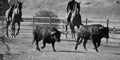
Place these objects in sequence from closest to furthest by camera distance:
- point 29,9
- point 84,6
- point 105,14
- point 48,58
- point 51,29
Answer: point 48,58 < point 51,29 < point 105,14 < point 84,6 < point 29,9

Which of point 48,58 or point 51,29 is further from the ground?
point 51,29

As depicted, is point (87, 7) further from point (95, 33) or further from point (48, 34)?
point (48, 34)

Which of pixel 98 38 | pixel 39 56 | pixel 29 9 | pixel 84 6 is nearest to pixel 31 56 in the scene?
pixel 39 56

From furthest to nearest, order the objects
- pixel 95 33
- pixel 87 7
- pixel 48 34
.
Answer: pixel 87 7 < pixel 95 33 < pixel 48 34

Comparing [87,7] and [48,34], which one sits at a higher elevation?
[48,34]

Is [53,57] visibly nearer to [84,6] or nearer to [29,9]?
[84,6]

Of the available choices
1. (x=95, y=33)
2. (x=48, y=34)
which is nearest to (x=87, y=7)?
(x=95, y=33)

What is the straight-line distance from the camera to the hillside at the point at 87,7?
7019 centimetres

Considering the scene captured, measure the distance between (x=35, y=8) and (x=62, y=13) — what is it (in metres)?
13.4

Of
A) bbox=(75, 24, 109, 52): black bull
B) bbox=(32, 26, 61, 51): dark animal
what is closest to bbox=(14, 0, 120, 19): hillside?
bbox=(75, 24, 109, 52): black bull

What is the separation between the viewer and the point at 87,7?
248 ft

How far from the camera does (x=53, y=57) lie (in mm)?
11695

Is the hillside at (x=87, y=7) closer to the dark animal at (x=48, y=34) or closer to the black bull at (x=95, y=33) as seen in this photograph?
the black bull at (x=95, y=33)

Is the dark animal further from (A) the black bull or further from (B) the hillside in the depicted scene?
(B) the hillside
